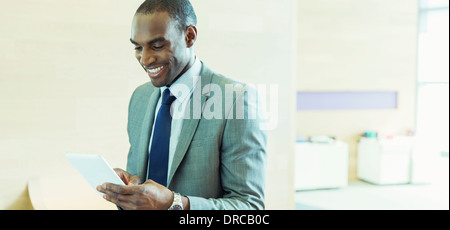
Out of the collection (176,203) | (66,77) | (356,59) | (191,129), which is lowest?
(176,203)

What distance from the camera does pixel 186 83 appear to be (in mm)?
1662

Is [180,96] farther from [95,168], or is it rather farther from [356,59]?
[356,59]

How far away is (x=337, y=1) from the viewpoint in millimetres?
5508

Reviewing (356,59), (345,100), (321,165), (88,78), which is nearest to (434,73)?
(356,59)

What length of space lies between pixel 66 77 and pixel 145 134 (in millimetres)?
593

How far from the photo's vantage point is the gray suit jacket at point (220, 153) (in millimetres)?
1522

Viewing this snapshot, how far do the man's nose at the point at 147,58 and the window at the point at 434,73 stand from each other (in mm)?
5043

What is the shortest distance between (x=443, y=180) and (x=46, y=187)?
517cm

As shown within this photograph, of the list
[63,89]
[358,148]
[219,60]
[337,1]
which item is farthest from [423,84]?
[63,89]

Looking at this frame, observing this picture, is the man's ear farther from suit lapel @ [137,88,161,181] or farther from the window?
the window

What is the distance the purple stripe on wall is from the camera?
18.2 ft

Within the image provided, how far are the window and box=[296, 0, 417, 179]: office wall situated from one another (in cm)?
11

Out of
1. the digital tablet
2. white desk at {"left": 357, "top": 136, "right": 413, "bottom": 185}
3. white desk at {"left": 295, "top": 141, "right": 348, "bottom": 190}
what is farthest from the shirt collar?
white desk at {"left": 357, "top": 136, "right": 413, "bottom": 185}

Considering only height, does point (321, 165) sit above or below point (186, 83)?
below
